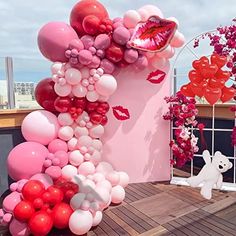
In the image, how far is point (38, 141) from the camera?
8.38ft

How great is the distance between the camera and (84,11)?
2.59 m

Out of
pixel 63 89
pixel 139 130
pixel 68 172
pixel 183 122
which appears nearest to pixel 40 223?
pixel 68 172

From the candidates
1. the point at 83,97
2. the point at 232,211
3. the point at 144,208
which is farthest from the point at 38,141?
the point at 232,211

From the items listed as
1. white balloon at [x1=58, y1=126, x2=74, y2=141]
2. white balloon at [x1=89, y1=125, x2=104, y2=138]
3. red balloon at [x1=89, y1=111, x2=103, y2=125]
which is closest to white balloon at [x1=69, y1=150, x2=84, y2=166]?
white balloon at [x1=58, y1=126, x2=74, y2=141]

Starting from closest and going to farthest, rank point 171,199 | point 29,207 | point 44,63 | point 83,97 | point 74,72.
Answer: point 29,207 < point 74,72 < point 83,97 < point 171,199 < point 44,63

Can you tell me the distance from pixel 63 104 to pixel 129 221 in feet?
4.72

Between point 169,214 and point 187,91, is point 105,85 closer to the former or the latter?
point 187,91

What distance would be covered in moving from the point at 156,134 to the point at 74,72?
1503 millimetres

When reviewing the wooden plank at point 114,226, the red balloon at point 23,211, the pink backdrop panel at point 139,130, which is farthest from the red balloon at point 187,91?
the red balloon at point 23,211

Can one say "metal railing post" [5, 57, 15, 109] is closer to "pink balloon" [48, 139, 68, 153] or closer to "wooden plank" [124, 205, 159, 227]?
"pink balloon" [48, 139, 68, 153]

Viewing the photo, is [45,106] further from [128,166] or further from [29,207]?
[128,166]

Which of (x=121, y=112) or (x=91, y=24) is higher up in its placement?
(x=91, y=24)

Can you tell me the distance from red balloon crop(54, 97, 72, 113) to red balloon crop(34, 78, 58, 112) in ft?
0.47

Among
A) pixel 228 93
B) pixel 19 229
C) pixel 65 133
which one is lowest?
pixel 19 229
